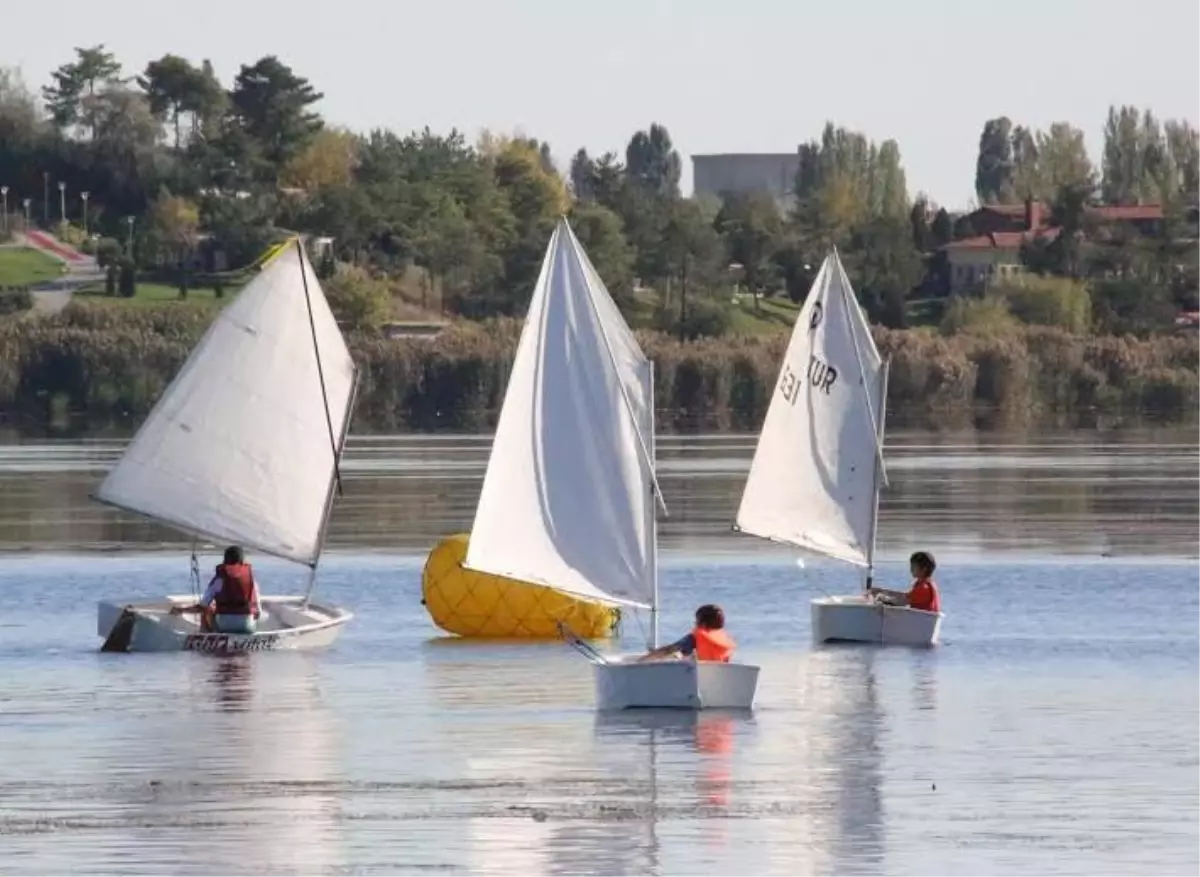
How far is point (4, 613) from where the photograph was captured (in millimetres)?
47531

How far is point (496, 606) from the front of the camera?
4334 cm

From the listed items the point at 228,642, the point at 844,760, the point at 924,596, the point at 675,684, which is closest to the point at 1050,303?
the point at 924,596

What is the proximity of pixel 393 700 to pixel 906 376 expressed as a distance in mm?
109086

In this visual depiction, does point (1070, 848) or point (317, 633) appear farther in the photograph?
point (317, 633)

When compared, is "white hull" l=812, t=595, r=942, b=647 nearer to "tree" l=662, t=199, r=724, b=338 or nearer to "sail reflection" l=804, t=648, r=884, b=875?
"sail reflection" l=804, t=648, r=884, b=875

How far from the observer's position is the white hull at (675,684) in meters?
34.0

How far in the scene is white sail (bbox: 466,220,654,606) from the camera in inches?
1443

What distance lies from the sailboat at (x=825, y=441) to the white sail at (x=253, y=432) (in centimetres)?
572

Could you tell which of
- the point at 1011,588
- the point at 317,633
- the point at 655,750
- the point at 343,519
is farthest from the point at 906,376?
the point at 655,750

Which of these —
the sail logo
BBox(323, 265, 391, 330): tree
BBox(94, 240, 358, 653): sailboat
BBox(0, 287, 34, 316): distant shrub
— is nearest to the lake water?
the sail logo

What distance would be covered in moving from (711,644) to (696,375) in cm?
10819

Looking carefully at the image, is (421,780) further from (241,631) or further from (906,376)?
(906,376)

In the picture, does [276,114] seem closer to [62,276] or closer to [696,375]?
[62,276]

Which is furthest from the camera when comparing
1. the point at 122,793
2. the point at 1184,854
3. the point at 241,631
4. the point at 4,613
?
the point at 4,613
